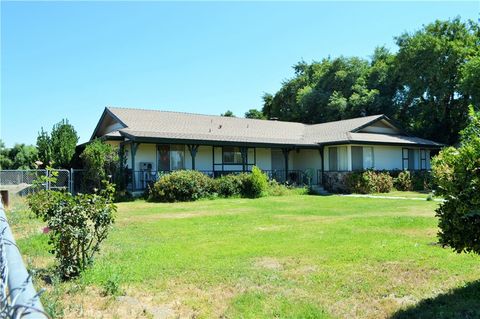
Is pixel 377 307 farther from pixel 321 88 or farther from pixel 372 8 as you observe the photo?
pixel 321 88

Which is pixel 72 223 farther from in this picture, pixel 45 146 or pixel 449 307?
pixel 45 146

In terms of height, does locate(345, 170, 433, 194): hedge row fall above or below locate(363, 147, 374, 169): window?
below

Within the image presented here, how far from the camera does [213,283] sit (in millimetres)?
5816

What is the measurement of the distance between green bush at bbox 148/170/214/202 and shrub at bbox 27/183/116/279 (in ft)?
42.7

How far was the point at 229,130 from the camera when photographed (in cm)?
2703

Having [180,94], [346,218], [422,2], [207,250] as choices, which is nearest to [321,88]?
[180,94]

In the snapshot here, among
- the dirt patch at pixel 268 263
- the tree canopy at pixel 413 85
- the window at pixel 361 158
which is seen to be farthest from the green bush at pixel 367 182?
the dirt patch at pixel 268 263

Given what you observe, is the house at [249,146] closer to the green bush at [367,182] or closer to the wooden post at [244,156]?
the wooden post at [244,156]

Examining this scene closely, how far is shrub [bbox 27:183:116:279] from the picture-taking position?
19.1ft

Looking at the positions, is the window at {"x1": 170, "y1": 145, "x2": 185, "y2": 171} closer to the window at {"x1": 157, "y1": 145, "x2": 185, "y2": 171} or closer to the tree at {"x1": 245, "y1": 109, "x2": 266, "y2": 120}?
the window at {"x1": 157, "y1": 145, "x2": 185, "y2": 171}

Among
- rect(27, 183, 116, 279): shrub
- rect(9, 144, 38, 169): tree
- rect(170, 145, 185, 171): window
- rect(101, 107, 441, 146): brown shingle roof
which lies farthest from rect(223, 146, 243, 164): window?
rect(9, 144, 38, 169): tree

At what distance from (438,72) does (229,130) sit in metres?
18.1

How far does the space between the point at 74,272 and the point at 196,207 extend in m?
10.6

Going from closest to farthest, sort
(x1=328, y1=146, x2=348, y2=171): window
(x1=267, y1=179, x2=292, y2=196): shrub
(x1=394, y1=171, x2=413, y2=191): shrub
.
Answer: (x1=267, y1=179, x2=292, y2=196): shrub < (x1=328, y1=146, x2=348, y2=171): window < (x1=394, y1=171, x2=413, y2=191): shrub
